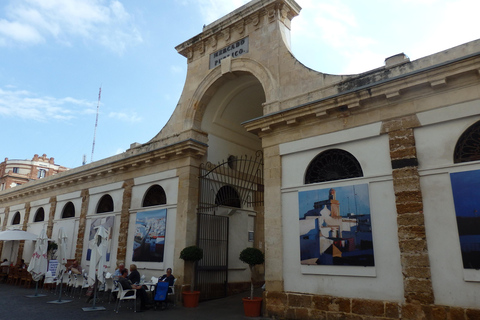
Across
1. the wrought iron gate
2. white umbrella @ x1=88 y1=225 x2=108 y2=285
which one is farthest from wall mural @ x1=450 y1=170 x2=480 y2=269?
white umbrella @ x1=88 y1=225 x2=108 y2=285

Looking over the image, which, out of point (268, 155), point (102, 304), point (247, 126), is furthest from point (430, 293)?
point (102, 304)

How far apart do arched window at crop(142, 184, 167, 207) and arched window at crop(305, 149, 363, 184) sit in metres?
6.04

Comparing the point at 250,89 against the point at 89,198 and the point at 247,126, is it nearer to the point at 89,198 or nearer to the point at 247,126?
the point at 247,126

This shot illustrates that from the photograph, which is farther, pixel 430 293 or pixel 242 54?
pixel 242 54

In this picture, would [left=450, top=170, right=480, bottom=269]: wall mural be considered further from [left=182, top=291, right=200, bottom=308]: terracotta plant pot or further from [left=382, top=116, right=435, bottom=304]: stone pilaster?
[left=182, top=291, right=200, bottom=308]: terracotta plant pot

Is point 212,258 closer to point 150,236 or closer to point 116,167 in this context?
point 150,236

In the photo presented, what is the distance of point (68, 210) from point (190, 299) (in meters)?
10.1

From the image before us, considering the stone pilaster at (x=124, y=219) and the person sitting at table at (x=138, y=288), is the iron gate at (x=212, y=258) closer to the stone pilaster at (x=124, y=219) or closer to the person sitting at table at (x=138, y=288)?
the person sitting at table at (x=138, y=288)

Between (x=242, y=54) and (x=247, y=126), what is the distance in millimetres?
3024

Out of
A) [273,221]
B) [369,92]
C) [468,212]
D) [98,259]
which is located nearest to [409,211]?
[468,212]

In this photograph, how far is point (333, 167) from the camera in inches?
340

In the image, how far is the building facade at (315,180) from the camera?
22.4 ft

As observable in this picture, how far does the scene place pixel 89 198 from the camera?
1580 centimetres

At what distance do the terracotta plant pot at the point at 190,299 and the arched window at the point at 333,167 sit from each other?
4.84m
